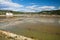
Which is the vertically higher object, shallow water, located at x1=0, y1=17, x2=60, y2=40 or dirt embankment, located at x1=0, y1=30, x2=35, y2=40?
shallow water, located at x1=0, y1=17, x2=60, y2=40

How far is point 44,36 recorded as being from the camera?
69.4 inches

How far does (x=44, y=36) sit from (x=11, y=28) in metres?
0.55

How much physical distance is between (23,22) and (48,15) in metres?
0.43

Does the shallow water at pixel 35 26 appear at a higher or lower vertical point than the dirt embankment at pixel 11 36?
higher

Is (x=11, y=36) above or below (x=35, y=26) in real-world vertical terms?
below

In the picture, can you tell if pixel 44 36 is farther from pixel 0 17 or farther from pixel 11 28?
pixel 0 17

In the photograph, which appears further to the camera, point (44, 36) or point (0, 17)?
point (0, 17)

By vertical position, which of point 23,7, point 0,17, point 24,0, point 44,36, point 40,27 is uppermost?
point 24,0

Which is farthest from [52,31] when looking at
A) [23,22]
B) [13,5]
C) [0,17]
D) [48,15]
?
[0,17]

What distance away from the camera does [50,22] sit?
185 centimetres

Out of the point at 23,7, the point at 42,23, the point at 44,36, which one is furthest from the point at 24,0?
the point at 44,36

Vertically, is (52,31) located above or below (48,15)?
below

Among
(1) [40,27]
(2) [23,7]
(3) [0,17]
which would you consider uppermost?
(2) [23,7]

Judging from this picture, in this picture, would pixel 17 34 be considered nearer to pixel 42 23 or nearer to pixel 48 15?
pixel 42 23
